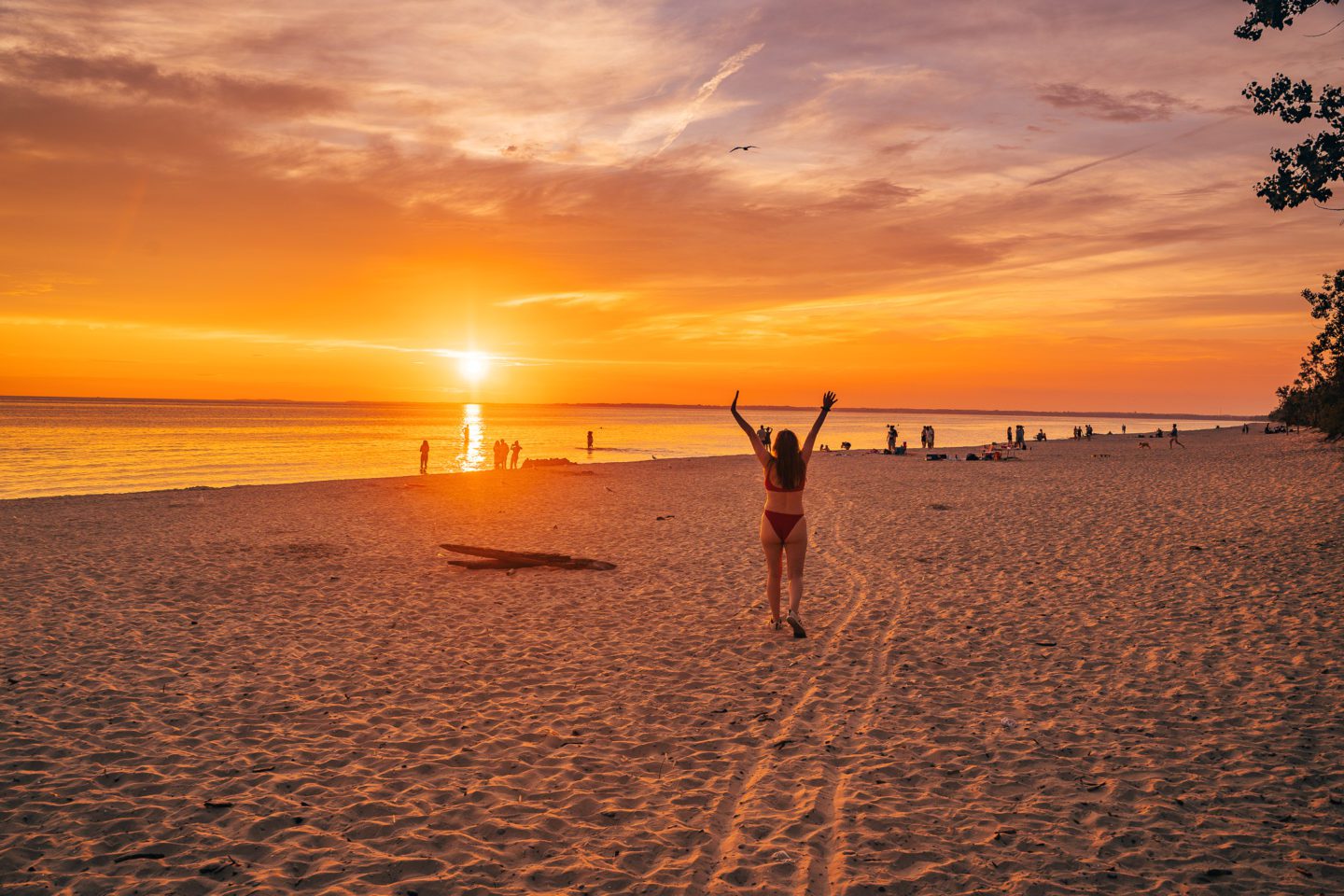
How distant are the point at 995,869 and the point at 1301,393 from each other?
61404 mm

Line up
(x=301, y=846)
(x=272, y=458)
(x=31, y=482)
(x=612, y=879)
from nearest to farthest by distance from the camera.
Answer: (x=612, y=879), (x=301, y=846), (x=31, y=482), (x=272, y=458)

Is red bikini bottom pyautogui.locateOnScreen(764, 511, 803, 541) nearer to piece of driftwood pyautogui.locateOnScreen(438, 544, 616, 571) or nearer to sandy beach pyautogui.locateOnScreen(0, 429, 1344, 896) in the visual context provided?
sandy beach pyautogui.locateOnScreen(0, 429, 1344, 896)

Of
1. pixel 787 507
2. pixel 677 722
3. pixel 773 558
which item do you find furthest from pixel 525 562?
pixel 677 722

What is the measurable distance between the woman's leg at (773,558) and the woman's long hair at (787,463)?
1.90ft

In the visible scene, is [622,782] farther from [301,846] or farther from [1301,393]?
[1301,393]

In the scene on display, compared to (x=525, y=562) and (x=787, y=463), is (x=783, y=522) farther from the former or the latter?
(x=525, y=562)

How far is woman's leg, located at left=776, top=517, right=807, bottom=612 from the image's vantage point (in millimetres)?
9219

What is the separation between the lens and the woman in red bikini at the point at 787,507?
8.98m

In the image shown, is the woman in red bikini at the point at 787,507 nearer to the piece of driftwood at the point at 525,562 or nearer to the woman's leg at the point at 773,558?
the woman's leg at the point at 773,558

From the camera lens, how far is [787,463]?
8.98 meters

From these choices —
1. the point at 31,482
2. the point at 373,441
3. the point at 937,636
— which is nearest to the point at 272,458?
the point at 31,482

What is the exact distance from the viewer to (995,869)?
15.1 ft

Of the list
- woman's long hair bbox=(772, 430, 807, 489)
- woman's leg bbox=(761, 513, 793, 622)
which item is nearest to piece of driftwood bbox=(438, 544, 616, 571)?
woman's leg bbox=(761, 513, 793, 622)

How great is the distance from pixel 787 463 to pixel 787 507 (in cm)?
59
